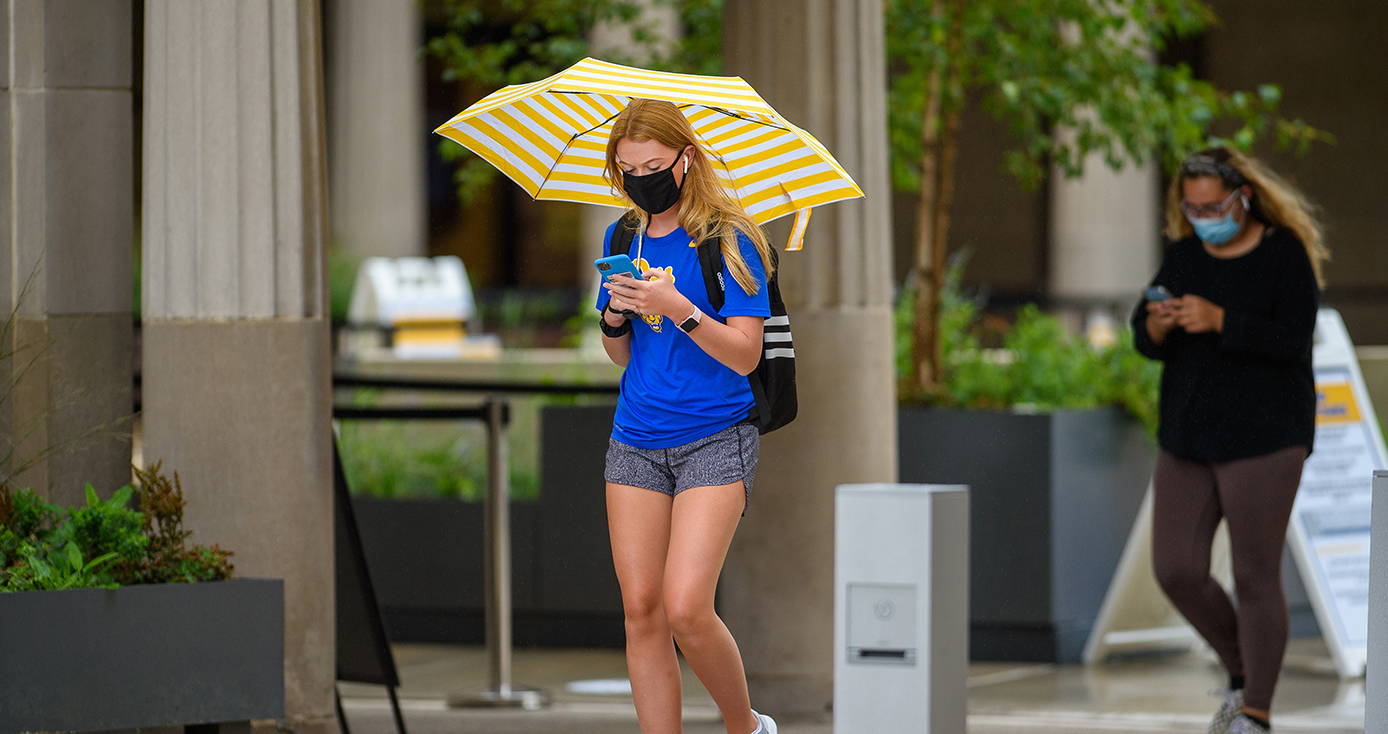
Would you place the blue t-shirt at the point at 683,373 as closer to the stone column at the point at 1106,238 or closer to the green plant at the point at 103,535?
the green plant at the point at 103,535

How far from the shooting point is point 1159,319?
5.93 m

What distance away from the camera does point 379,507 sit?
356 inches

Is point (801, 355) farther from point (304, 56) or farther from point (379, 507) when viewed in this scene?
point (379, 507)

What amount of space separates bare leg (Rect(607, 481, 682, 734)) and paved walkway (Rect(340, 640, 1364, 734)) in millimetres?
2052

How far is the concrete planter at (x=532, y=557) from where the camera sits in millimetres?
8695

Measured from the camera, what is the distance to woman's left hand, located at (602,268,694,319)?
4.14 meters

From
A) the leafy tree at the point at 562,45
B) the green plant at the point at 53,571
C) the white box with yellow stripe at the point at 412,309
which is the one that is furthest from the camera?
the white box with yellow stripe at the point at 412,309

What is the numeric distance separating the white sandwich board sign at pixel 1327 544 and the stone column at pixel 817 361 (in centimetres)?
178

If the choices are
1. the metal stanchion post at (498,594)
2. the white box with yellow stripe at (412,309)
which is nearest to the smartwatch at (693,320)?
the metal stanchion post at (498,594)

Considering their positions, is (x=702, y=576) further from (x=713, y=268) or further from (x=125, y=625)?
(x=125, y=625)

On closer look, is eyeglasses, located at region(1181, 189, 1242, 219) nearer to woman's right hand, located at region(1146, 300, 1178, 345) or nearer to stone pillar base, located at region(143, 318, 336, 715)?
woman's right hand, located at region(1146, 300, 1178, 345)

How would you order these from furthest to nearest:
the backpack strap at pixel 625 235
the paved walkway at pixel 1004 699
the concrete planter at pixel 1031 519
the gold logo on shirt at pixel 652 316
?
the concrete planter at pixel 1031 519 → the paved walkway at pixel 1004 699 → the backpack strap at pixel 625 235 → the gold logo on shirt at pixel 652 316

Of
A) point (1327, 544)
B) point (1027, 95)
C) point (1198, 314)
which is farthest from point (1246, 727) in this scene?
point (1027, 95)

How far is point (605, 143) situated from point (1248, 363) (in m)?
2.37
